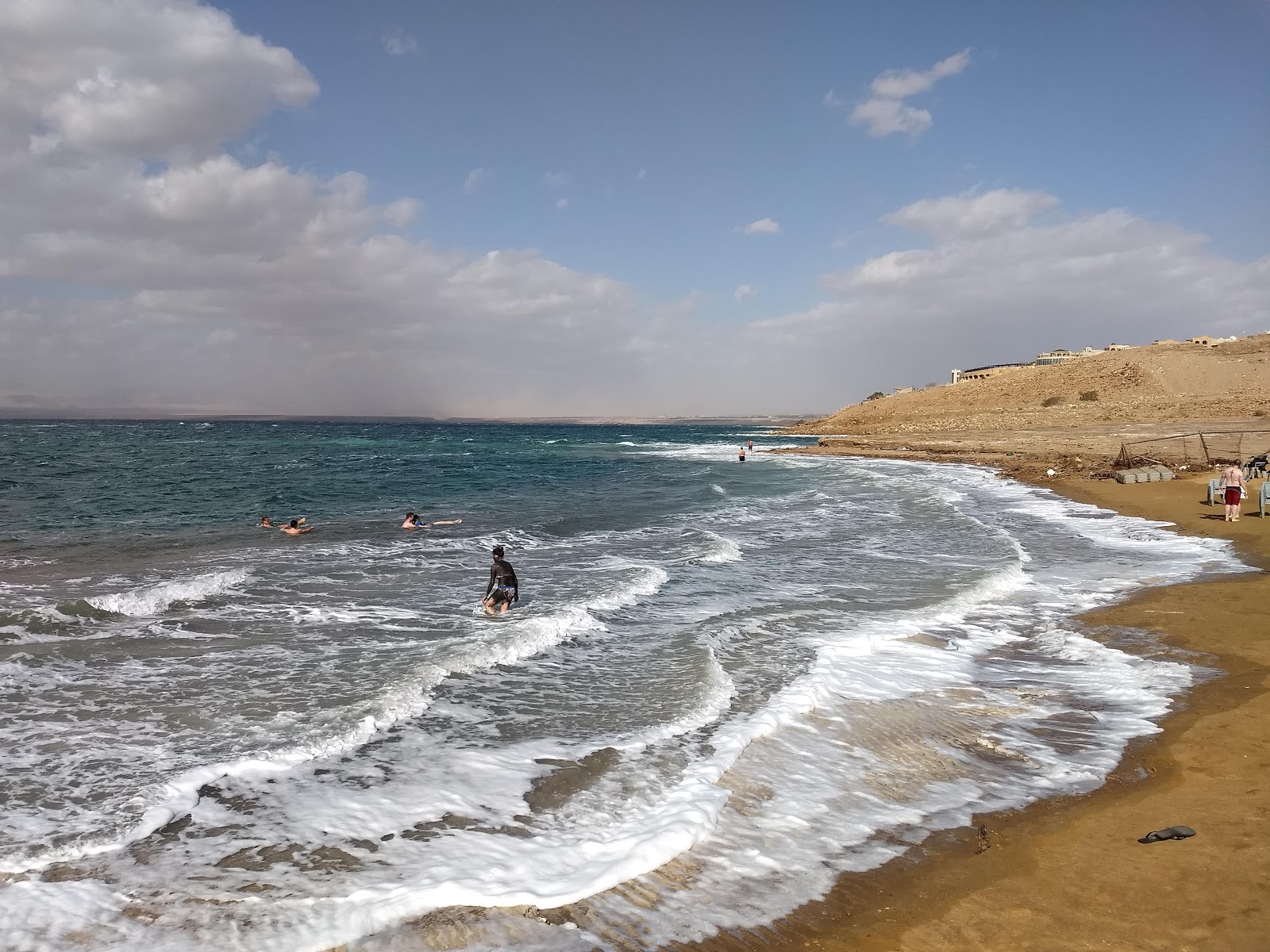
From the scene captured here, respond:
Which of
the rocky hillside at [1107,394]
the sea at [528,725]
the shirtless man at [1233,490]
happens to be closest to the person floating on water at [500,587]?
the sea at [528,725]

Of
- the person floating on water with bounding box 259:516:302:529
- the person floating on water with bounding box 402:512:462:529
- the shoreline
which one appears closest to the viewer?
the shoreline

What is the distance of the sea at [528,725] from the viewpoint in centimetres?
474

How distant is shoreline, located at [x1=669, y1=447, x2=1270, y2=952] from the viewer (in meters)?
4.20

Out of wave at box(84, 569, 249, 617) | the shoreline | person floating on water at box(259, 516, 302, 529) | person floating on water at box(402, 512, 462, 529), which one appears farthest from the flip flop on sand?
person floating on water at box(259, 516, 302, 529)

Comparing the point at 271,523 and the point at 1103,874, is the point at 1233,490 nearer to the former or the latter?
the point at 1103,874

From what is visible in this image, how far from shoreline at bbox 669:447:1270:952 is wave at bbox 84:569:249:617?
38.6 feet

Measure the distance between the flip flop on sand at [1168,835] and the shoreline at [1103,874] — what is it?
0.15 ft

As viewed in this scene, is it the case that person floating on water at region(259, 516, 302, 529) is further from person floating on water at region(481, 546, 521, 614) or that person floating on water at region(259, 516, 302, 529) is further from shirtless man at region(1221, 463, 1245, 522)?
shirtless man at region(1221, 463, 1245, 522)

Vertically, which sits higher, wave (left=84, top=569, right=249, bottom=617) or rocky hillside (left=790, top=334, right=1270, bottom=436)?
rocky hillside (left=790, top=334, right=1270, bottom=436)

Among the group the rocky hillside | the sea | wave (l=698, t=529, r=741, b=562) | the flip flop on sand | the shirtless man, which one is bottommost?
the sea

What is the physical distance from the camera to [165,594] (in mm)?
13047

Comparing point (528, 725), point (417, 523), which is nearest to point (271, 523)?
point (417, 523)

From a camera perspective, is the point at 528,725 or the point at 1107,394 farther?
the point at 1107,394

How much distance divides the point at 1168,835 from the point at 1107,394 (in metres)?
72.9
